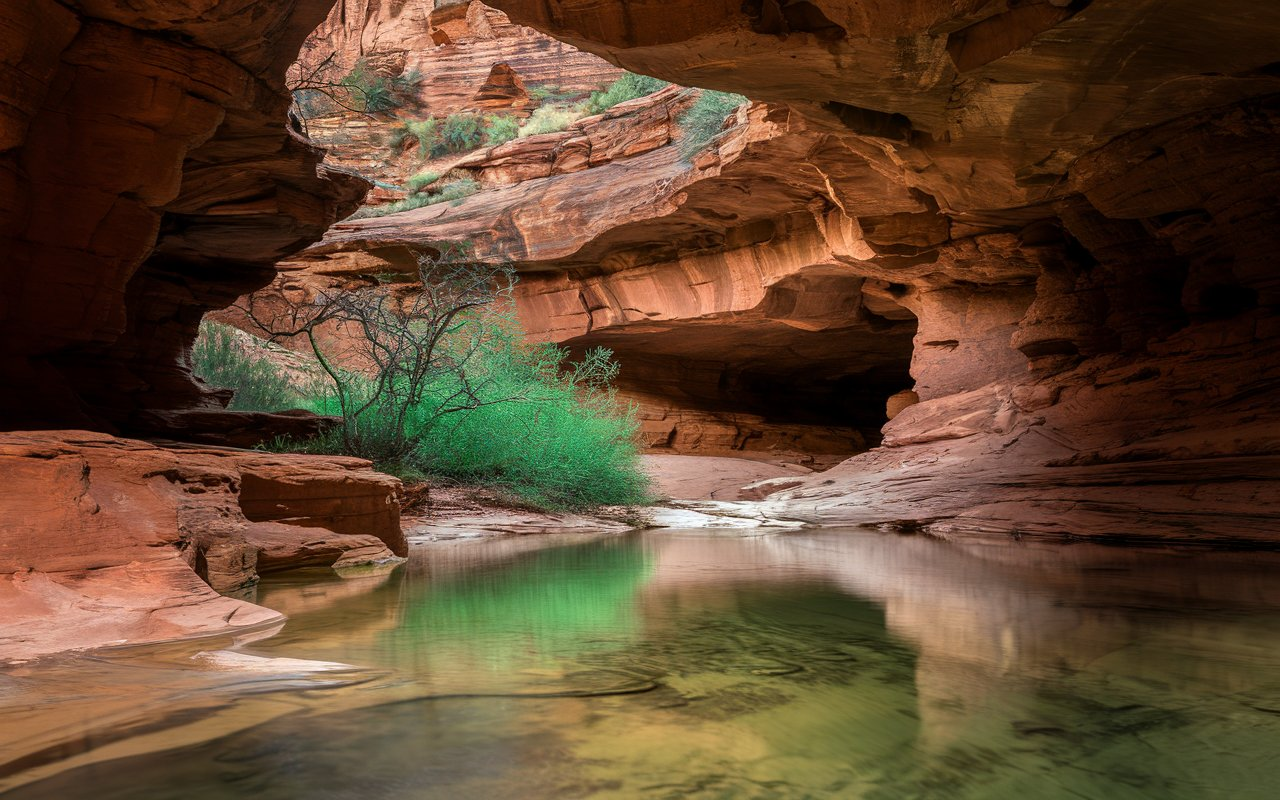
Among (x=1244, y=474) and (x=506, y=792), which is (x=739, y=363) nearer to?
(x=1244, y=474)

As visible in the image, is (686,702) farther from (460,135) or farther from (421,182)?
(460,135)

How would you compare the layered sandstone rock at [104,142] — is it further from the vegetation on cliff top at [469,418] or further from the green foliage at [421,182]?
the green foliage at [421,182]

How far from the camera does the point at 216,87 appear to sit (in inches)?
253

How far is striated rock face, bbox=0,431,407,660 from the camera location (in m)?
3.26

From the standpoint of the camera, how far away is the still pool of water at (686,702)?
1814 mm

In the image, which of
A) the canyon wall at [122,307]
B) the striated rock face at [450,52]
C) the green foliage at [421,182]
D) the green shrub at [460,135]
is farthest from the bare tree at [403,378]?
the striated rock face at [450,52]

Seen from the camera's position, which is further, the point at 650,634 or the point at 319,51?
the point at 319,51

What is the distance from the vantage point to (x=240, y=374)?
1384cm

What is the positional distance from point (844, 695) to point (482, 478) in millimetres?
8114

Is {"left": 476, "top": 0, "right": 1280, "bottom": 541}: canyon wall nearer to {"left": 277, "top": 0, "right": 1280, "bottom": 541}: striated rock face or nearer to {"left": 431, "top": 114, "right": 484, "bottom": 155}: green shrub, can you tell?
{"left": 277, "top": 0, "right": 1280, "bottom": 541}: striated rock face

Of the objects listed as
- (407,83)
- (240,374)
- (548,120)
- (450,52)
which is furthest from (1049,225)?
(450,52)

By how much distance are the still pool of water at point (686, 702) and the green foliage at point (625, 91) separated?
732 inches

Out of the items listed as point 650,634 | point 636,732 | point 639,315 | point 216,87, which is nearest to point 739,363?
point 639,315

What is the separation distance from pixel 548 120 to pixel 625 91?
204cm
